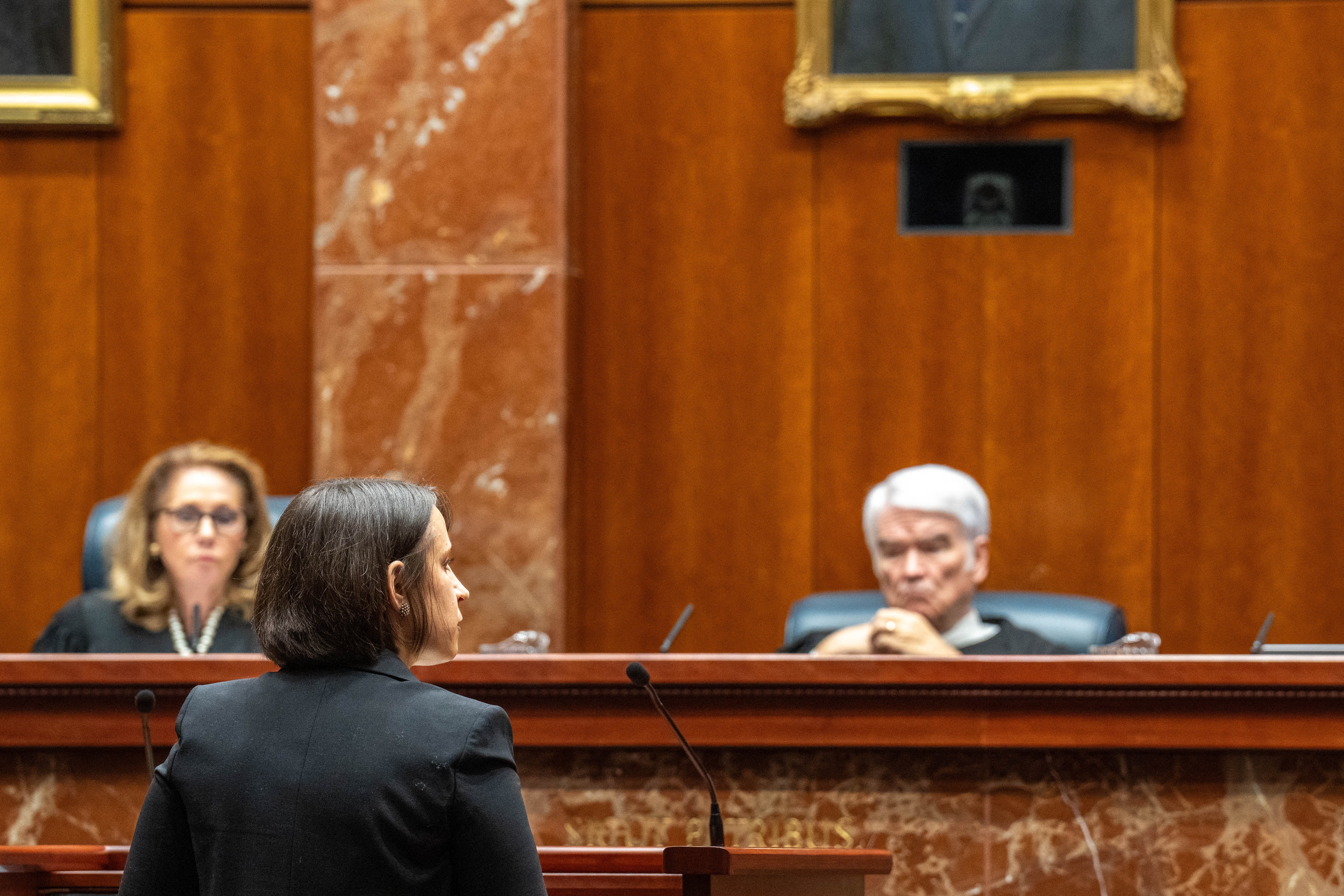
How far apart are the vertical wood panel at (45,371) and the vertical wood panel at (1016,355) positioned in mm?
2177

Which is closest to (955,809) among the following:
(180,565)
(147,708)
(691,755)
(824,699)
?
(824,699)

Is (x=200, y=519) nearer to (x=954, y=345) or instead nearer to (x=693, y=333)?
(x=693, y=333)

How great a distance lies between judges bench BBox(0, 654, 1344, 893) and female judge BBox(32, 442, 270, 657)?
78 cm

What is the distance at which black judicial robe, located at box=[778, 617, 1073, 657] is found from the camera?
3297 mm

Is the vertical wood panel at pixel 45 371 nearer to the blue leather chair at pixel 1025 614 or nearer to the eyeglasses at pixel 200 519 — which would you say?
the eyeglasses at pixel 200 519

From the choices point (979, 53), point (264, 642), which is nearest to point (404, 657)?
point (264, 642)

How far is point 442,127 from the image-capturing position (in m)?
3.96

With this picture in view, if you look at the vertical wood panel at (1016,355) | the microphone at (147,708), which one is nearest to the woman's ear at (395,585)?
the microphone at (147,708)

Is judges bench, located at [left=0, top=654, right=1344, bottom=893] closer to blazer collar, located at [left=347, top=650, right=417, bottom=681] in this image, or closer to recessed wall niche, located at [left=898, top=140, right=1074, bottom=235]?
blazer collar, located at [left=347, top=650, right=417, bottom=681]

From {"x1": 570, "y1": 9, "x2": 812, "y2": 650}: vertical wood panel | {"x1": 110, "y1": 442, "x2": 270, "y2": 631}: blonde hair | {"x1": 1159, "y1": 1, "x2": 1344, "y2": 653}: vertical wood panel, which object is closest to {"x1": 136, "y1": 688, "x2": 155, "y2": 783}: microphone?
{"x1": 110, "y1": 442, "x2": 270, "y2": 631}: blonde hair

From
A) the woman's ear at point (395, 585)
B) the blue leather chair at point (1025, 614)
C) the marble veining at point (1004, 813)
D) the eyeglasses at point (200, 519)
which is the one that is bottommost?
the marble veining at point (1004, 813)

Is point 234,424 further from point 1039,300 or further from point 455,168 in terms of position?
point 1039,300

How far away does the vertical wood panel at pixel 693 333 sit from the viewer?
4277 millimetres

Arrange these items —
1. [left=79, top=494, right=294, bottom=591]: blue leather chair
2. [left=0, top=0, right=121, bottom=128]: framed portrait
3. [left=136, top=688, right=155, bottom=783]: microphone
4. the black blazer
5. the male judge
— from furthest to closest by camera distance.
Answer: [left=0, top=0, right=121, bottom=128]: framed portrait
[left=79, top=494, right=294, bottom=591]: blue leather chair
the male judge
[left=136, top=688, right=155, bottom=783]: microphone
the black blazer
